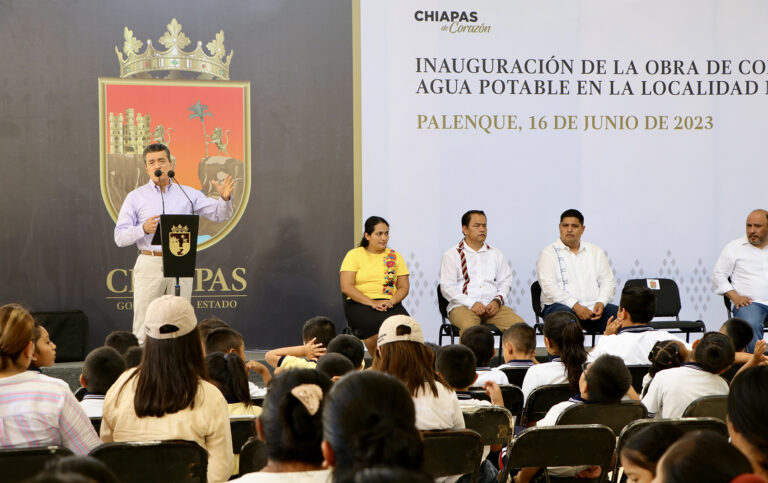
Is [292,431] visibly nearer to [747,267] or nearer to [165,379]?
[165,379]

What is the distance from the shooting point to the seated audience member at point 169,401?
2.64m

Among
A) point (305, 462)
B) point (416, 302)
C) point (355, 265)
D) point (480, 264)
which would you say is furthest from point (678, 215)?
point (305, 462)

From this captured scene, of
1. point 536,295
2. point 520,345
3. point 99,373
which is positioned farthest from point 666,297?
point 99,373

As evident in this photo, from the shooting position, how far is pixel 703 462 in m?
1.46

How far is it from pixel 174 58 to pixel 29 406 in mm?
4923

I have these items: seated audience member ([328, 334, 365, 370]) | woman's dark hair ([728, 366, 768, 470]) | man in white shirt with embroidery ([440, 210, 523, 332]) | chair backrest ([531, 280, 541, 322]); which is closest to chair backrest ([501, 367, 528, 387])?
seated audience member ([328, 334, 365, 370])

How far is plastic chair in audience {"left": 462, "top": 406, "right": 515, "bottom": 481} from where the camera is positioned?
3125mm

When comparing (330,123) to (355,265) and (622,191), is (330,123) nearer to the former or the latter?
(355,265)

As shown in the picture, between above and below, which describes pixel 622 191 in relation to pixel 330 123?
below

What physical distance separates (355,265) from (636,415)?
12.0ft

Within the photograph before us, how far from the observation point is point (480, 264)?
6988 millimetres

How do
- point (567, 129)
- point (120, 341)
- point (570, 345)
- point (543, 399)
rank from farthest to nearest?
1. point (567, 129)
2. point (120, 341)
3. point (570, 345)
4. point (543, 399)

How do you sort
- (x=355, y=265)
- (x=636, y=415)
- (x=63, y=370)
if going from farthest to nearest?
1. (x=355, y=265)
2. (x=63, y=370)
3. (x=636, y=415)

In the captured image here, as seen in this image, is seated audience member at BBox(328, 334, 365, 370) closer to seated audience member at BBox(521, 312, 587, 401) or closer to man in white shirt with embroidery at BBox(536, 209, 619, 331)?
seated audience member at BBox(521, 312, 587, 401)
